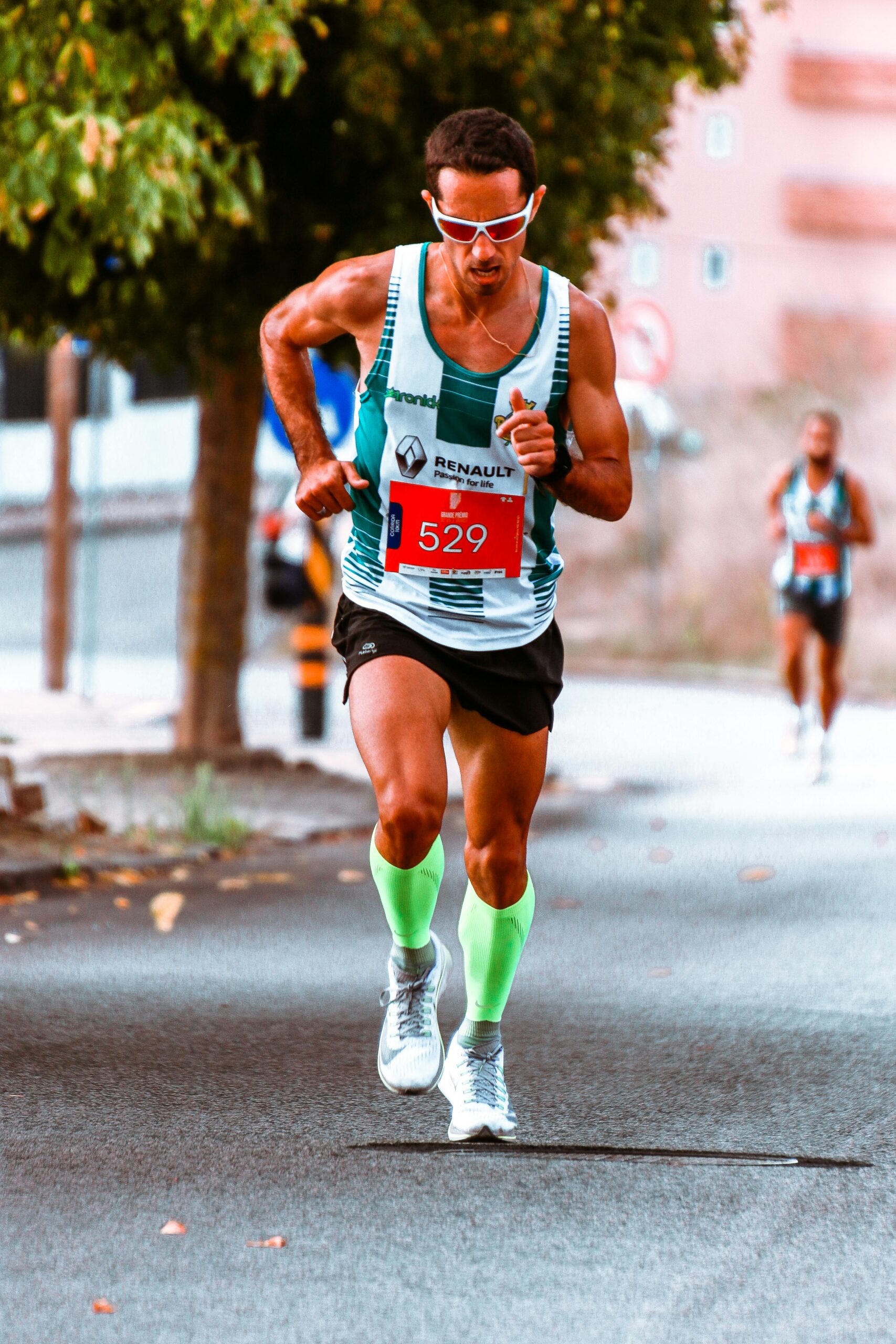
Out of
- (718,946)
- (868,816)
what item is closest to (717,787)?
(868,816)

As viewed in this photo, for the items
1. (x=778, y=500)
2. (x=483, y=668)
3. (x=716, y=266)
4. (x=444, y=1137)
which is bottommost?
(x=716, y=266)

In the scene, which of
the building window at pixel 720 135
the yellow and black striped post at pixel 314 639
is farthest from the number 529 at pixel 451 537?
the building window at pixel 720 135

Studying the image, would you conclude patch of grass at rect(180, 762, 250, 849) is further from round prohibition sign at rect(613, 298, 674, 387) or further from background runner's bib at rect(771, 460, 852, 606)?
round prohibition sign at rect(613, 298, 674, 387)

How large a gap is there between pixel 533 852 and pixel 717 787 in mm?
3069

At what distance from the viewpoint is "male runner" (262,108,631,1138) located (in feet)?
15.1

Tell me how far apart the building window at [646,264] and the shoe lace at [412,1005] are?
5083cm

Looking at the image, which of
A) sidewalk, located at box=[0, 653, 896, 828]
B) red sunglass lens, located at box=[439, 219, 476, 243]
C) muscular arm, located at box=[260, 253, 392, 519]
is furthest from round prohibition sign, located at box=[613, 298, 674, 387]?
red sunglass lens, located at box=[439, 219, 476, 243]

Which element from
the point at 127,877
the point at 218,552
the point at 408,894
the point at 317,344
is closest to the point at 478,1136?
the point at 408,894

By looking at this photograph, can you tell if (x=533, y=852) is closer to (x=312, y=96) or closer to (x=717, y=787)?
(x=717, y=787)

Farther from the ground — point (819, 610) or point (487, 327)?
point (487, 327)

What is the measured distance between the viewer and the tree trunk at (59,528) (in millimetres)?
18953

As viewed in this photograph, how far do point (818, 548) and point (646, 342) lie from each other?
9152 millimetres

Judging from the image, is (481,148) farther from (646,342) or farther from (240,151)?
(646,342)

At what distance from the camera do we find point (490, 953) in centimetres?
494
